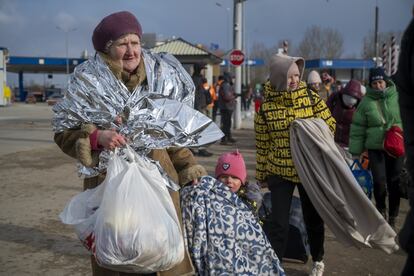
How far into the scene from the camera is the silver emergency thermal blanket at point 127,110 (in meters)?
2.48

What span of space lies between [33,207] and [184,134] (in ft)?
13.8

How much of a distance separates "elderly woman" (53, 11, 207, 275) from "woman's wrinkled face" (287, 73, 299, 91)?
4.42 feet

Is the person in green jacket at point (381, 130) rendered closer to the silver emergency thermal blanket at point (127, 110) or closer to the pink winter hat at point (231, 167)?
the pink winter hat at point (231, 167)

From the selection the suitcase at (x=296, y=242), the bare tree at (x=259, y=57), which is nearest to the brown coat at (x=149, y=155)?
the suitcase at (x=296, y=242)

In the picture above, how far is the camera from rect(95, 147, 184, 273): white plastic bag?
2.17 m

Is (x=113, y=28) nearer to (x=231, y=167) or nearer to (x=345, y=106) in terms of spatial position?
(x=231, y=167)

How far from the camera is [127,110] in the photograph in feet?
8.16

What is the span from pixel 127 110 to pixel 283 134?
1.72 meters

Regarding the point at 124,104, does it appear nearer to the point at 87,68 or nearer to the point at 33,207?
the point at 87,68

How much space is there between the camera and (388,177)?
17.7ft

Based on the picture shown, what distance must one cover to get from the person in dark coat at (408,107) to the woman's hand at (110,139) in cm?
133

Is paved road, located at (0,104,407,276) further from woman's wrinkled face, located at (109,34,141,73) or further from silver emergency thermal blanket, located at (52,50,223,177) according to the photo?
woman's wrinkled face, located at (109,34,141,73)

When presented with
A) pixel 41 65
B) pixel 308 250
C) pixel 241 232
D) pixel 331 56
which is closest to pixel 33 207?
pixel 308 250

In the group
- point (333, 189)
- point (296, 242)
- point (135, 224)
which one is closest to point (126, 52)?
point (135, 224)
